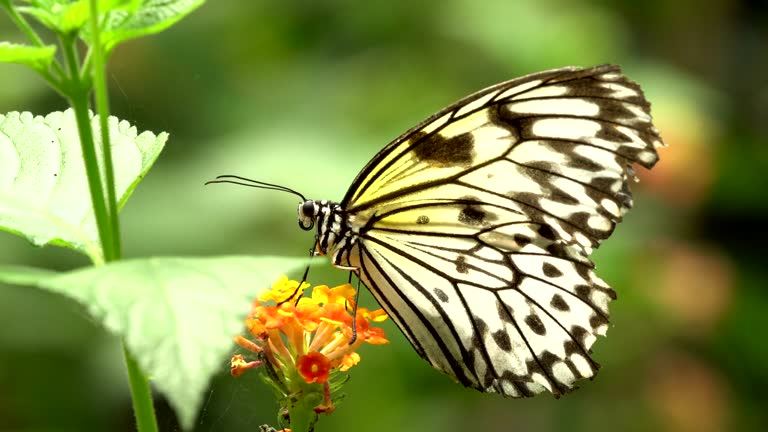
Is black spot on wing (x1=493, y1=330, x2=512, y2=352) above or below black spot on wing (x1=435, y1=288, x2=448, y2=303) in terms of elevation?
below

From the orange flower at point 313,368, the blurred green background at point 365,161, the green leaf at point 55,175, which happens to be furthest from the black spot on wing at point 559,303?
the blurred green background at point 365,161

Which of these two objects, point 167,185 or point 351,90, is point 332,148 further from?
point 167,185

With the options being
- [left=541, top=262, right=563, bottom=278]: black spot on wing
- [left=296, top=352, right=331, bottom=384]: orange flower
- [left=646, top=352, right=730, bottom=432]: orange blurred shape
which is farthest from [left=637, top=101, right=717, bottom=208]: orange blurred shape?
[left=296, top=352, right=331, bottom=384]: orange flower

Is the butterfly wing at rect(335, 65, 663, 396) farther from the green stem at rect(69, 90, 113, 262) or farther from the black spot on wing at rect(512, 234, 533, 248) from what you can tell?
the green stem at rect(69, 90, 113, 262)

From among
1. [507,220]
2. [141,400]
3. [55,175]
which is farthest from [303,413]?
[507,220]

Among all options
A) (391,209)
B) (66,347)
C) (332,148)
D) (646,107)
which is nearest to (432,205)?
(391,209)

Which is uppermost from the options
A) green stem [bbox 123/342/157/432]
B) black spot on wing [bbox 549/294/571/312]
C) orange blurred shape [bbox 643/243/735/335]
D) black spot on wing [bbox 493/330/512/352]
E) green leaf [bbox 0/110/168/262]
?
green leaf [bbox 0/110/168/262]

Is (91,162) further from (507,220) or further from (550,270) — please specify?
(550,270)
